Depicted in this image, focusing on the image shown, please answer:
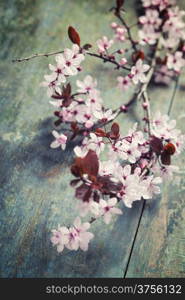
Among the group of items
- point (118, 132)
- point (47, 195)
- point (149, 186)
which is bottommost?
point (47, 195)

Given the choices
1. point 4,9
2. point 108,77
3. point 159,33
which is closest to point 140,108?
point 108,77

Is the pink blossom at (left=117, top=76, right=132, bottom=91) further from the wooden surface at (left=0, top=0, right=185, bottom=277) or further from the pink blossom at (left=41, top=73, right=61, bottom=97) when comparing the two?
the pink blossom at (left=41, top=73, right=61, bottom=97)

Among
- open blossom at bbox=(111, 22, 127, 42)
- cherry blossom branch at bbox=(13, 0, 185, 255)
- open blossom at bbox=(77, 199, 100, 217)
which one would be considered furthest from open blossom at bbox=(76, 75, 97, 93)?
open blossom at bbox=(77, 199, 100, 217)

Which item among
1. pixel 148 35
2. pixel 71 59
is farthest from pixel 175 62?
pixel 71 59

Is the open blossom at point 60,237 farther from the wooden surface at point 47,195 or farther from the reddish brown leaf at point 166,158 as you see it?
the reddish brown leaf at point 166,158

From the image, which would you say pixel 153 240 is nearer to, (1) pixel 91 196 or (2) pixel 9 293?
(1) pixel 91 196

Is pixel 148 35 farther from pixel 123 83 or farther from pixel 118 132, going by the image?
pixel 118 132
